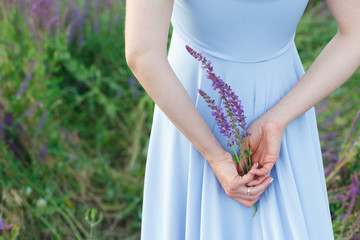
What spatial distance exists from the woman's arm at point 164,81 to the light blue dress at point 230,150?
3.0 inches

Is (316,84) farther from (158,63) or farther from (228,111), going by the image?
(158,63)

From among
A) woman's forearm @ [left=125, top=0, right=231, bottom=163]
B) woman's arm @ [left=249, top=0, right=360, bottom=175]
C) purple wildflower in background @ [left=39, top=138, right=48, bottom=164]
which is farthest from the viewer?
purple wildflower in background @ [left=39, top=138, right=48, bottom=164]

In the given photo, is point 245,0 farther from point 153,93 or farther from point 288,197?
point 288,197

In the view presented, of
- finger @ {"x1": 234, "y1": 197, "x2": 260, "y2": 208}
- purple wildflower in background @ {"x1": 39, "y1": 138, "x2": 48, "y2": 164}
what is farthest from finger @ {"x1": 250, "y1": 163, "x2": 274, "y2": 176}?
purple wildflower in background @ {"x1": 39, "y1": 138, "x2": 48, "y2": 164}

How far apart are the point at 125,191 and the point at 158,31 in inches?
60.7

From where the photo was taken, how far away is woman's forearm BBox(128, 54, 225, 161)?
2.79ft

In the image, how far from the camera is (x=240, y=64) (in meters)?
1.02

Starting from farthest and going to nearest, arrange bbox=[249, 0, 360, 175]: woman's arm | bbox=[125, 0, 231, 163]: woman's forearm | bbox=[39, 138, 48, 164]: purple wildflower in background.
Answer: bbox=[39, 138, 48, 164]: purple wildflower in background, bbox=[249, 0, 360, 175]: woman's arm, bbox=[125, 0, 231, 163]: woman's forearm

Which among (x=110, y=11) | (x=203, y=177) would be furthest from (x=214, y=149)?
(x=110, y=11)

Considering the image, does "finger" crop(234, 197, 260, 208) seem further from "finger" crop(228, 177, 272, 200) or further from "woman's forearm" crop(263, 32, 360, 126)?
"woman's forearm" crop(263, 32, 360, 126)

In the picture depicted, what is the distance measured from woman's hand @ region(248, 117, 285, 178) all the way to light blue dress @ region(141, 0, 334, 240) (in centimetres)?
8

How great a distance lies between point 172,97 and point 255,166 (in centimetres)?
28

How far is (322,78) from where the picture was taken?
949 millimetres

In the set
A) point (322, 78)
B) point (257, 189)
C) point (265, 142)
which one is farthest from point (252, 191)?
point (322, 78)
